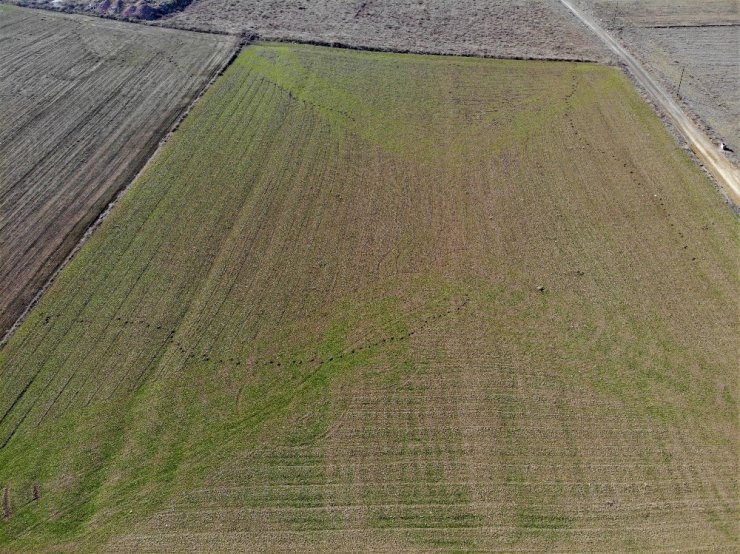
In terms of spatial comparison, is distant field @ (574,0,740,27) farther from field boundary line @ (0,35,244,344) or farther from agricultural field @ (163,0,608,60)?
field boundary line @ (0,35,244,344)

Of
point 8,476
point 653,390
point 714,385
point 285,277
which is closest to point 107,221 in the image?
point 285,277

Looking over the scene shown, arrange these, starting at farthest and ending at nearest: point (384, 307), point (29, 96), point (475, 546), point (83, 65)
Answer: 1. point (83, 65)
2. point (29, 96)
3. point (384, 307)
4. point (475, 546)

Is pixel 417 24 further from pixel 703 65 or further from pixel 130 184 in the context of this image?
pixel 130 184

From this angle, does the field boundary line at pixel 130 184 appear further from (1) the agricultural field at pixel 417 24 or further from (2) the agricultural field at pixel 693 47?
(2) the agricultural field at pixel 693 47

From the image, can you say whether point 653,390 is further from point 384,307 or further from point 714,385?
point 384,307

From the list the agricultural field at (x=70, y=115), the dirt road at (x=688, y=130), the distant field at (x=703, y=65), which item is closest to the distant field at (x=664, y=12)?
the distant field at (x=703, y=65)

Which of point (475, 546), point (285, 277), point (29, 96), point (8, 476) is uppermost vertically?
point (29, 96)

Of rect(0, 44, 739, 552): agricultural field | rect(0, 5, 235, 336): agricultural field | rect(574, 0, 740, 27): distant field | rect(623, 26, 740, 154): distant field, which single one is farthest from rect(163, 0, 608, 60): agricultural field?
rect(0, 44, 739, 552): agricultural field
